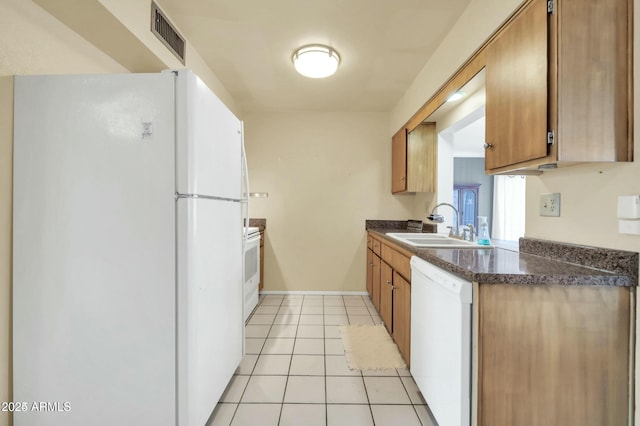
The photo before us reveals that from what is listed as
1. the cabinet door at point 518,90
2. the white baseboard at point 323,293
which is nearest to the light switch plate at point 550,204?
the cabinet door at point 518,90

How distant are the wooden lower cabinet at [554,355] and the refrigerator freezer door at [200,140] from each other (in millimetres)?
1311

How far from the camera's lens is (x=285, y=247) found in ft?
12.0

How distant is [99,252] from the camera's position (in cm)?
120

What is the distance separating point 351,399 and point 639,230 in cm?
158

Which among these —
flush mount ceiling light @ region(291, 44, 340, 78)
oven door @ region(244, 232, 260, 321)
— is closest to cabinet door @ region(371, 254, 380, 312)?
oven door @ region(244, 232, 260, 321)

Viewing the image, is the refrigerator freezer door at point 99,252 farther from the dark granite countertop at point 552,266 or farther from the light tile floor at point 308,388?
the dark granite countertop at point 552,266

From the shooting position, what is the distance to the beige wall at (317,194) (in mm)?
3646

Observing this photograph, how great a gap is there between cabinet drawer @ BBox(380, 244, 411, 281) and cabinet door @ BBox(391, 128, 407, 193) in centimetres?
89

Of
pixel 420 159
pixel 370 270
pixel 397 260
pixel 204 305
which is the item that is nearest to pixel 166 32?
pixel 204 305

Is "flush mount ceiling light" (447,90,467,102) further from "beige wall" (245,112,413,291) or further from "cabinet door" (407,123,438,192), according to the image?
"beige wall" (245,112,413,291)

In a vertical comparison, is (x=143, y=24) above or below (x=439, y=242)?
above

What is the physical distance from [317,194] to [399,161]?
3.72 ft

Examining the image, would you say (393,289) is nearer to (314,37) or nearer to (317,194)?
(317,194)

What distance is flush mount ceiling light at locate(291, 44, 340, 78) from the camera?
7.22 feet
